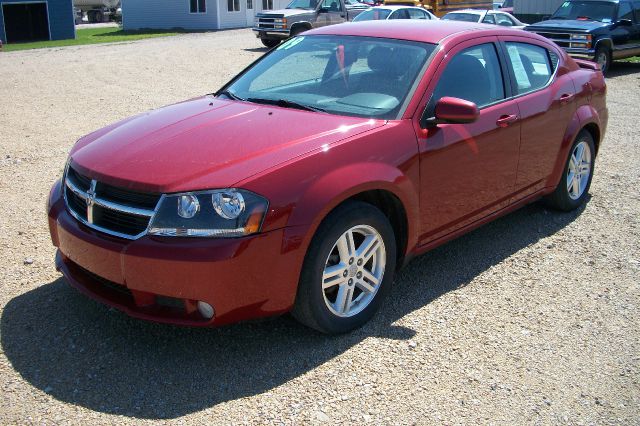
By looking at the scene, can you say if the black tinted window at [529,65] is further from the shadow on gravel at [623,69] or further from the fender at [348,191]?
the shadow on gravel at [623,69]

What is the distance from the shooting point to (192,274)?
3.37m

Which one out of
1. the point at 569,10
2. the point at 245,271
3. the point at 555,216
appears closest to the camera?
the point at 245,271

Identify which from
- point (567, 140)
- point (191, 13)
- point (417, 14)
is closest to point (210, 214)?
point (567, 140)

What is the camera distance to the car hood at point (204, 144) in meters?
3.57

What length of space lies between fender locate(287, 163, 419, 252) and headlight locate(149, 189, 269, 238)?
220 millimetres

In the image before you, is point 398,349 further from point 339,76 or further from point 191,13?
point 191,13

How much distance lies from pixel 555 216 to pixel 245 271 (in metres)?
3.77

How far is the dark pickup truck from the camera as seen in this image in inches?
645

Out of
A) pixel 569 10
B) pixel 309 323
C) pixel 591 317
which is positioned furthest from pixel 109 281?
pixel 569 10

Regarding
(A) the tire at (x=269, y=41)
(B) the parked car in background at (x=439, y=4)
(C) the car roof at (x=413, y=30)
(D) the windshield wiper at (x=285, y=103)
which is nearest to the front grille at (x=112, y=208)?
(D) the windshield wiper at (x=285, y=103)

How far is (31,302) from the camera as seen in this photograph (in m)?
4.37

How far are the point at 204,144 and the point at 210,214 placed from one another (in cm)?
63

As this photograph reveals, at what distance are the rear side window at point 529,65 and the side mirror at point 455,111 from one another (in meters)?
1.23

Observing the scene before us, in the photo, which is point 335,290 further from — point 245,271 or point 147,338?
point 147,338
